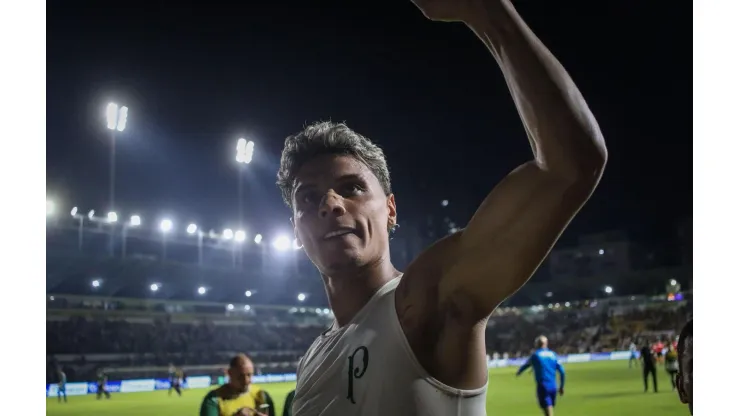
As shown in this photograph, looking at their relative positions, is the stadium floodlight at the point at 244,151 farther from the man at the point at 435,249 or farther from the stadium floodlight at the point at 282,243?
the man at the point at 435,249

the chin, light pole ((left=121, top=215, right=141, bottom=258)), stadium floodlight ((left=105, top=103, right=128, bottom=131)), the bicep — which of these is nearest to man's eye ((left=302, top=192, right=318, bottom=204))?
the chin

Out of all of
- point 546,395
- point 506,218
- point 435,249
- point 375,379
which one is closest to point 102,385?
point 546,395

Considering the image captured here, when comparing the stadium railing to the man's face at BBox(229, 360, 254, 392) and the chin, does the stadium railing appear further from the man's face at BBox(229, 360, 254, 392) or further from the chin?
the chin

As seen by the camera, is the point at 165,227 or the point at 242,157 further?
the point at 165,227

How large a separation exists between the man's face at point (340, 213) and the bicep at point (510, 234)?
281 millimetres

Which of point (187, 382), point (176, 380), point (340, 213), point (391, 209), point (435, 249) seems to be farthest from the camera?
point (187, 382)

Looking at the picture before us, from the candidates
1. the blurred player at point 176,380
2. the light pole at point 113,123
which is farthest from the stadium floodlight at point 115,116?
the blurred player at point 176,380

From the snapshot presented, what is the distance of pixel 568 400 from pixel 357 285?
590 cm

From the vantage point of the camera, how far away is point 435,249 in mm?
905

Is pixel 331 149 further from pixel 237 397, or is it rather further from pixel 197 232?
pixel 197 232

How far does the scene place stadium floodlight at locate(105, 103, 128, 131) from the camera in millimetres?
2751

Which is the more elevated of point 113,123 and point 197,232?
point 113,123

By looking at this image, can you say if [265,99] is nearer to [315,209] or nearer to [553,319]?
[315,209]

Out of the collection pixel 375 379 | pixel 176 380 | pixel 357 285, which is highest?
pixel 357 285
